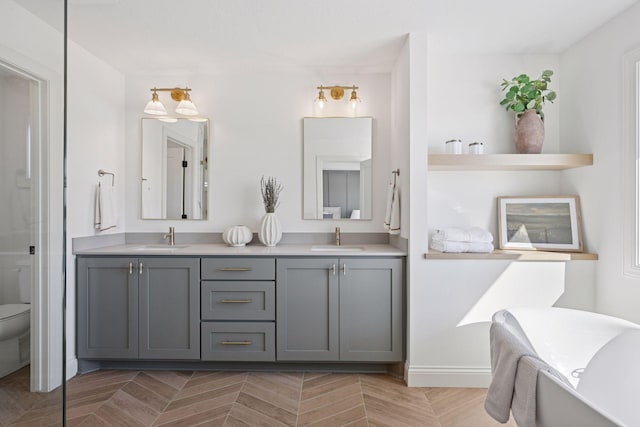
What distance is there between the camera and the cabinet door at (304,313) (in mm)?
2746

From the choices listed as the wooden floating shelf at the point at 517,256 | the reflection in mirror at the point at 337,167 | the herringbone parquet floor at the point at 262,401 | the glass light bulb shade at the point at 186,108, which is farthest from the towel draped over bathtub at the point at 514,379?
the glass light bulb shade at the point at 186,108

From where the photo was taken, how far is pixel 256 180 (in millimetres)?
3359

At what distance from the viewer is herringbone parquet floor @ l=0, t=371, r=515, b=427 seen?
2.23 metres

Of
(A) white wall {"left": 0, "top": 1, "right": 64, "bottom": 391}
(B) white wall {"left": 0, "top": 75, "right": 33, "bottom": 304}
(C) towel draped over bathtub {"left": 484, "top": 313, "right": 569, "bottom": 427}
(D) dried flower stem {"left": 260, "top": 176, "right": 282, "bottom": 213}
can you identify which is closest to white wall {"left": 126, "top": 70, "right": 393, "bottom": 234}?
(D) dried flower stem {"left": 260, "top": 176, "right": 282, "bottom": 213}

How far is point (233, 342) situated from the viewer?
2.76 metres

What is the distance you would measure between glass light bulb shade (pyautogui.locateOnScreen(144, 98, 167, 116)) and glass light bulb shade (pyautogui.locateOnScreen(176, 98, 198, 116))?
0.14 metres

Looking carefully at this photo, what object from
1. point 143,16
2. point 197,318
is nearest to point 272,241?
point 197,318

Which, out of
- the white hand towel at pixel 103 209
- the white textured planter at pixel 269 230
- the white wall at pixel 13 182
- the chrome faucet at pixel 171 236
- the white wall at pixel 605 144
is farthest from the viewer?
the chrome faucet at pixel 171 236

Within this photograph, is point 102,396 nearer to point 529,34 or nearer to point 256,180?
point 256,180

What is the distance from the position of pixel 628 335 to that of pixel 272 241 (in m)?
2.31

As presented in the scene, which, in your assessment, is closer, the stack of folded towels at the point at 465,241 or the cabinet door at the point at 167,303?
the stack of folded towels at the point at 465,241

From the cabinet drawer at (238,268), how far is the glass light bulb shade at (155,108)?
1.34 metres

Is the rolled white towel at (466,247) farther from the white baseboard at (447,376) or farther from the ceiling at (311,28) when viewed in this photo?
the ceiling at (311,28)

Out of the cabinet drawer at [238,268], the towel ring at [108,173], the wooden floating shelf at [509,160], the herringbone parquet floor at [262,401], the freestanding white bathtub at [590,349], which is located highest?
the wooden floating shelf at [509,160]
